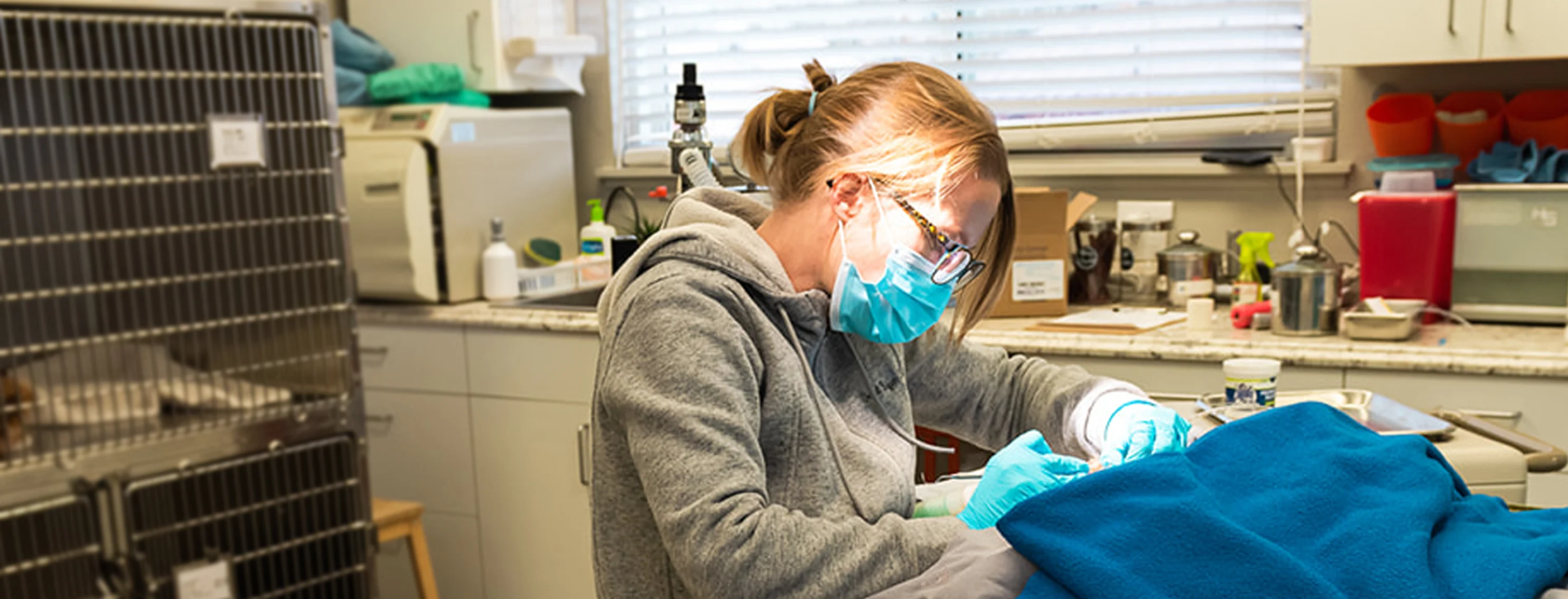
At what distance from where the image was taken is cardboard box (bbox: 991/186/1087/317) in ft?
8.52

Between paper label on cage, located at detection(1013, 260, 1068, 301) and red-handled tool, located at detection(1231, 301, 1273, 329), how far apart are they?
34 cm

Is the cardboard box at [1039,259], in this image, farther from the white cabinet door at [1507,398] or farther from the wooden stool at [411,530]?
the wooden stool at [411,530]

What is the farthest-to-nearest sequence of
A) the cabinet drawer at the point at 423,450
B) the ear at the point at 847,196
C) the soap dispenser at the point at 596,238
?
the soap dispenser at the point at 596,238 < the cabinet drawer at the point at 423,450 < the ear at the point at 847,196

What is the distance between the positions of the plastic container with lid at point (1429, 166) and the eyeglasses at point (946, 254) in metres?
1.42

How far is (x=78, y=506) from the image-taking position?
5.32ft

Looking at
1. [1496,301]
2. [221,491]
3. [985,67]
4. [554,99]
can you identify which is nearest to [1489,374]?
[1496,301]

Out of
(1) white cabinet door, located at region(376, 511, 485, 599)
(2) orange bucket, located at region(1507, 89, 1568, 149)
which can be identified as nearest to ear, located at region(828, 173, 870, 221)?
(2) orange bucket, located at region(1507, 89, 1568, 149)

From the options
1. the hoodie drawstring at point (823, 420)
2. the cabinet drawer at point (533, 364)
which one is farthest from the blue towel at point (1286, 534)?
the cabinet drawer at point (533, 364)

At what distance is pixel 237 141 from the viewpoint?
1.70m

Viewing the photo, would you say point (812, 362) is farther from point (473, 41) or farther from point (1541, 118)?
point (473, 41)

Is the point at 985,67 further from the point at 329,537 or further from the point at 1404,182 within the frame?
the point at 329,537

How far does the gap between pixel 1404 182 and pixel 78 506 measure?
224 centimetres

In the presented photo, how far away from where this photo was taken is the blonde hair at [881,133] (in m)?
1.31

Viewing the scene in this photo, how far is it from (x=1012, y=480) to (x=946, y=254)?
0.26m
